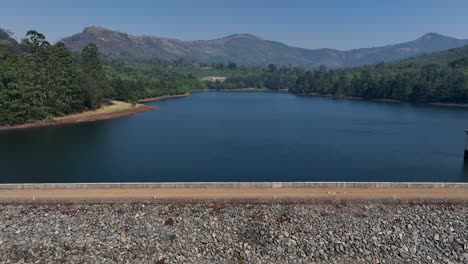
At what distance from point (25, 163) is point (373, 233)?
32.9m

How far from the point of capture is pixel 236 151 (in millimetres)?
43719

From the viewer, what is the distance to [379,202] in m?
21.7

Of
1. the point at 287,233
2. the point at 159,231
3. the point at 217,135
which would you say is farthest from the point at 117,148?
the point at 287,233

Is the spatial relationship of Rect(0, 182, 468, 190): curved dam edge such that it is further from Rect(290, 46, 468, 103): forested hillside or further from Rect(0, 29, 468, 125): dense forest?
Rect(290, 46, 468, 103): forested hillside

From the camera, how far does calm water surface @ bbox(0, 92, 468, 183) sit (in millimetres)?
34000

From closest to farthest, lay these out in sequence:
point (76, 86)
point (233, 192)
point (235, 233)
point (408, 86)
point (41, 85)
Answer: point (235, 233) < point (233, 192) < point (41, 85) < point (76, 86) < point (408, 86)

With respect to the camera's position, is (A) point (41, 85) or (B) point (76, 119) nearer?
(A) point (41, 85)

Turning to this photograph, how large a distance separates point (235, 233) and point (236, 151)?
24.3 meters

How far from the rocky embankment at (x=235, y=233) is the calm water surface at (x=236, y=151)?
37.5 ft

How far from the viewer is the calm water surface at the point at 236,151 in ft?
112

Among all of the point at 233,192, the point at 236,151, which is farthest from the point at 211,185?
the point at 236,151

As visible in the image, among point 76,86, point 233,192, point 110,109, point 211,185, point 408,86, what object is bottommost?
point 110,109

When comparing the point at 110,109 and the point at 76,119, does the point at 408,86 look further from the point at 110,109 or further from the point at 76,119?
the point at 76,119

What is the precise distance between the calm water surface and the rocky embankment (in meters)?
11.4
